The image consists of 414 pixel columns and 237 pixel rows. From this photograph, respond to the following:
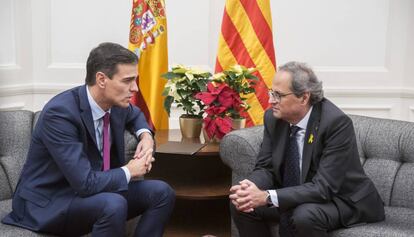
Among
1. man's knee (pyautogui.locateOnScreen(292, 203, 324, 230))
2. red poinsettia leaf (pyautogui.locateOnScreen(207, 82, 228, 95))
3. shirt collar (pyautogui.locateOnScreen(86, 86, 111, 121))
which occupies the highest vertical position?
red poinsettia leaf (pyautogui.locateOnScreen(207, 82, 228, 95))

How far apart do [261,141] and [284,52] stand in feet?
5.11

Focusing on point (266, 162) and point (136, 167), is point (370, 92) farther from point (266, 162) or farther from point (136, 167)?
point (136, 167)

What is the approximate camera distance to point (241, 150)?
270 centimetres

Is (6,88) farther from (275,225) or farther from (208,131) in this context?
(275,225)

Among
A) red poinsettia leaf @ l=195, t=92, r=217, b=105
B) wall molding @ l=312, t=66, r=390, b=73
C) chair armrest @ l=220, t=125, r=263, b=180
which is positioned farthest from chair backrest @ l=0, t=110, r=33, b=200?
wall molding @ l=312, t=66, r=390, b=73

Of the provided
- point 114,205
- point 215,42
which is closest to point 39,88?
point 215,42

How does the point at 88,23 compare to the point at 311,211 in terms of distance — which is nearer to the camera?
the point at 311,211

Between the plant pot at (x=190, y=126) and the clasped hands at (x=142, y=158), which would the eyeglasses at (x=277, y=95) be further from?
the plant pot at (x=190, y=126)

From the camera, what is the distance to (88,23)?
4035mm

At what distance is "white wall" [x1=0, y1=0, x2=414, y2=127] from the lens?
13.0 feet

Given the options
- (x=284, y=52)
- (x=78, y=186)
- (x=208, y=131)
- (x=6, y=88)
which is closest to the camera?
(x=78, y=186)

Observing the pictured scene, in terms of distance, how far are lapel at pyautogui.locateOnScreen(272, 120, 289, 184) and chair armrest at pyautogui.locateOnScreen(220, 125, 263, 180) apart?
0.14m

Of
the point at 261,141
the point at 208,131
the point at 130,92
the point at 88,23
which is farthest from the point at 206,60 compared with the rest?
the point at 130,92

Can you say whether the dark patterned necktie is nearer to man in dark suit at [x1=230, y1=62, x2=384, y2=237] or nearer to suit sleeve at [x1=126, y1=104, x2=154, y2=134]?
man in dark suit at [x1=230, y1=62, x2=384, y2=237]
